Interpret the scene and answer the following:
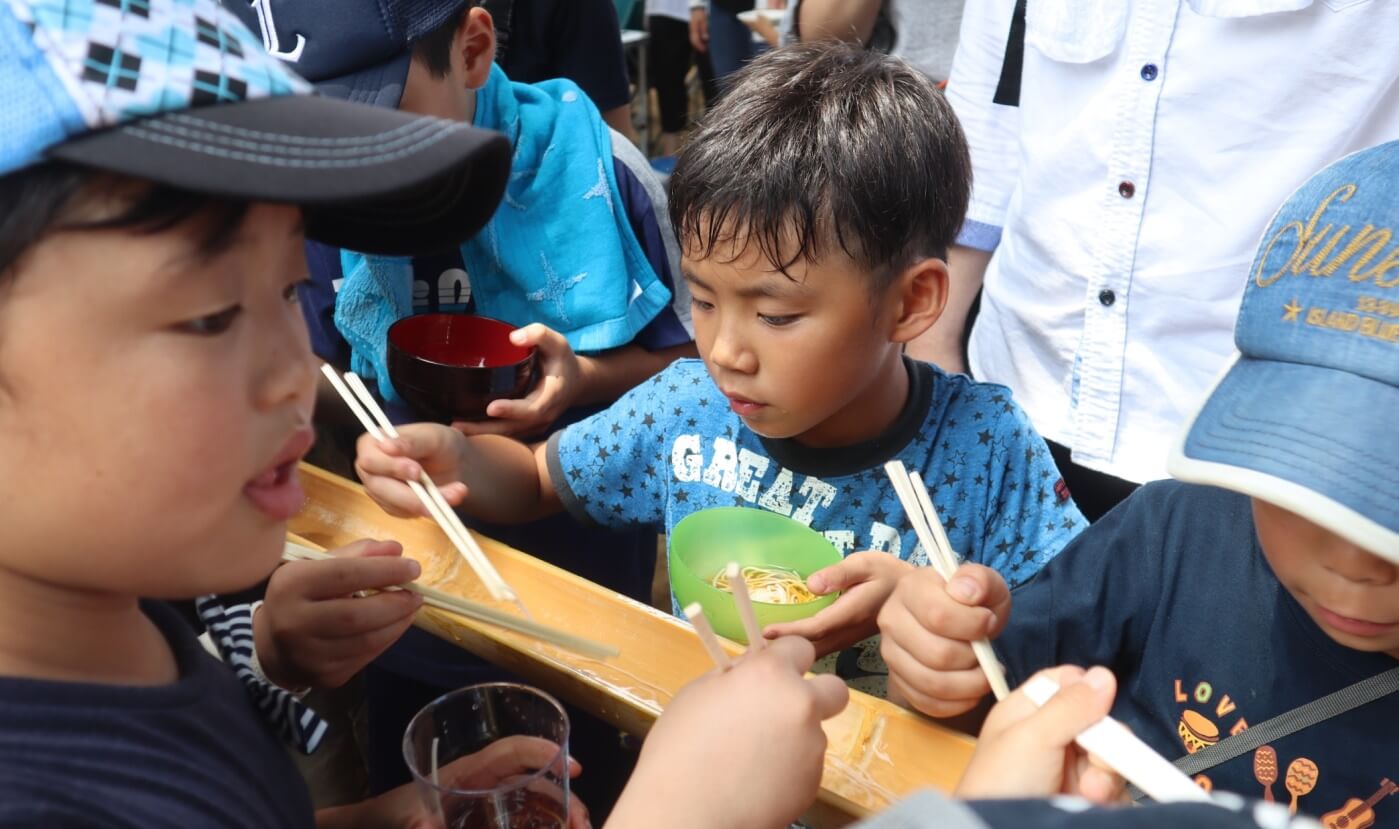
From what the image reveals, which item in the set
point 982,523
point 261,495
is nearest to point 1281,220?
point 982,523

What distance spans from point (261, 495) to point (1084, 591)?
3.26 feet

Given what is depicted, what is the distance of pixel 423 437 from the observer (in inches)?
62.4

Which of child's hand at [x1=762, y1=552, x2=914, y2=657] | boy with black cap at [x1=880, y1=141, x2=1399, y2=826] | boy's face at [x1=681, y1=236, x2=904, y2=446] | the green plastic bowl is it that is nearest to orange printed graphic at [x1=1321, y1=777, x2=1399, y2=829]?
boy with black cap at [x1=880, y1=141, x2=1399, y2=826]

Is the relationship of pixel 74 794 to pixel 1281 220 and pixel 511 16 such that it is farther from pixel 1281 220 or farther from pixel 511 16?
pixel 511 16

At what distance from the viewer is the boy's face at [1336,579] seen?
3.22 feet

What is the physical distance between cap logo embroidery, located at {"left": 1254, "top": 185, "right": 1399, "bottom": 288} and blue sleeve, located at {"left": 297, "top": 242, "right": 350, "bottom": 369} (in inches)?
61.4

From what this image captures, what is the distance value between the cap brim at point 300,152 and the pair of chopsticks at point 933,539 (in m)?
0.64

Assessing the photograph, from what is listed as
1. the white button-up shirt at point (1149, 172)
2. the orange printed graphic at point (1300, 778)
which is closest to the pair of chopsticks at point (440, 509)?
the orange printed graphic at point (1300, 778)

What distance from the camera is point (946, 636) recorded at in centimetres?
117

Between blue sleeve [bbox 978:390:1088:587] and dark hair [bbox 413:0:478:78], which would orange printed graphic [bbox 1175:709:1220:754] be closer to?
blue sleeve [bbox 978:390:1088:587]

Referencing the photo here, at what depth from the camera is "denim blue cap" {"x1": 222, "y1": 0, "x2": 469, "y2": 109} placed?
165 cm

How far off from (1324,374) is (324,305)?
1.69 metres

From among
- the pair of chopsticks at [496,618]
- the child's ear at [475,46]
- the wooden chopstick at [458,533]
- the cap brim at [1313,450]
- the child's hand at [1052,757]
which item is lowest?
the wooden chopstick at [458,533]

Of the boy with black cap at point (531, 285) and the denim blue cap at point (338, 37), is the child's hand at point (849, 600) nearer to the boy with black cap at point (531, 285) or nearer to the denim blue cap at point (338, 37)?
the boy with black cap at point (531, 285)
